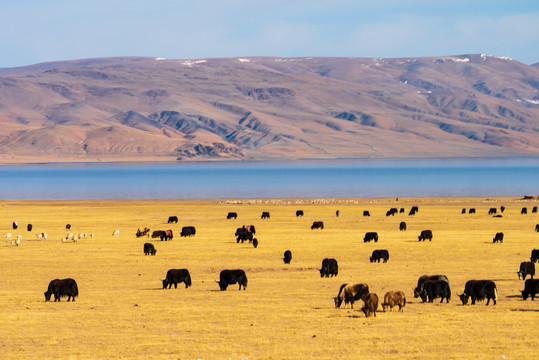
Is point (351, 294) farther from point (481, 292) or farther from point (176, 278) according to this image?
point (176, 278)

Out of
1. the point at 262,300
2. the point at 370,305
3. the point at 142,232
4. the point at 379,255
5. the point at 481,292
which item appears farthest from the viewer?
the point at 142,232

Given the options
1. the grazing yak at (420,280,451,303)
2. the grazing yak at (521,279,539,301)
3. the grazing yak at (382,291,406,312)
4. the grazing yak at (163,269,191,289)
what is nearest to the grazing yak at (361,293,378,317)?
the grazing yak at (382,291,406,312)

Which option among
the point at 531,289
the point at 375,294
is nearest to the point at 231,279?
the point at 375,294

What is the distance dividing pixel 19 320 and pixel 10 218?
51.9 meters

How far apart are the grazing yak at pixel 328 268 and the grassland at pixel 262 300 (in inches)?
22.1

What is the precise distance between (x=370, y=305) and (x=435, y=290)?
3525mm

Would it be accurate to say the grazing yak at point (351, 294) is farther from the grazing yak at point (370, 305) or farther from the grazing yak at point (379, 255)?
the grazing yak at point (379, 255)

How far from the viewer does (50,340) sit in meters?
19.2

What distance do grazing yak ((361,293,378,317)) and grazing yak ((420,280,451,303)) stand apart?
305cm

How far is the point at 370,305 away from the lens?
21.7 metres

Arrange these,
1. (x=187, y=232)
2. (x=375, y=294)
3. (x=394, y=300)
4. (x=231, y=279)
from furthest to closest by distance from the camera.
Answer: (x=187, y=232), (x=231, y=279), (x=394, y=300), (x=375, y=294)

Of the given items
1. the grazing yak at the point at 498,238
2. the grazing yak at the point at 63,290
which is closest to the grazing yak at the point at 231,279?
the grazing yak at the point at 63,290

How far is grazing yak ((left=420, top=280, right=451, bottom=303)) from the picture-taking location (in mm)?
24328

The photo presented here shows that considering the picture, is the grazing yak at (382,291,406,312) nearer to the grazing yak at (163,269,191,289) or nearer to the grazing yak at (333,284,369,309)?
the grazing yak at (333,284,369,309)
